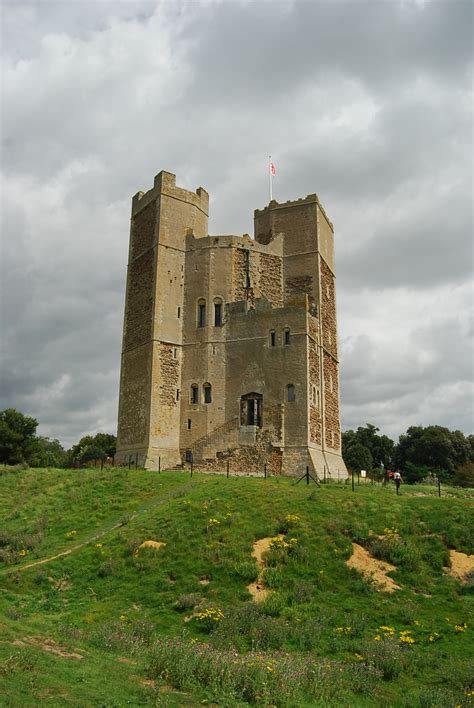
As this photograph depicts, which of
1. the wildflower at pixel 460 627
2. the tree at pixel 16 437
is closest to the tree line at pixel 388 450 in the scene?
the tree at pixel 16 437

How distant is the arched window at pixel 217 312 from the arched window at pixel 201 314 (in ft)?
2.39

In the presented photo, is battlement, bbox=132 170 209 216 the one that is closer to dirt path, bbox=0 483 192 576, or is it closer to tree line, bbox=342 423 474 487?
dirt path, bbox=0 483 192 576

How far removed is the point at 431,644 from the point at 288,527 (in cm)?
766

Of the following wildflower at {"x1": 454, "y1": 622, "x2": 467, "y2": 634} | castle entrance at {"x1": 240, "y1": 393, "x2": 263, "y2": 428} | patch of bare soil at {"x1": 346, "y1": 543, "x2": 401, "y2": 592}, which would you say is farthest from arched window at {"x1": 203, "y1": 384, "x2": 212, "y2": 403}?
wildflower at {"x1": 454, "y1": 622, "x2": 467, "y2": 634}

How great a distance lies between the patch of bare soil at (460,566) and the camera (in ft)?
59.4

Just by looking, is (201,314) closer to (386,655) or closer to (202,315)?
(202,315)

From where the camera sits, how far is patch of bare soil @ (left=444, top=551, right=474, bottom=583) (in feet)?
59.4

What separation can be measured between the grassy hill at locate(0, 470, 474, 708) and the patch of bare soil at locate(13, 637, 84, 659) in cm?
3

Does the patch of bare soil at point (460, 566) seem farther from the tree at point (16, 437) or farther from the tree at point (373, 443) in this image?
the tree at point (373, 443)

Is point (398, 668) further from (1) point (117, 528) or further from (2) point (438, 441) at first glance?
(2) point (438, 441)

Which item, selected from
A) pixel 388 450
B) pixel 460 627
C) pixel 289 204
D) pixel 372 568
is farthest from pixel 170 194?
pixel 388 450

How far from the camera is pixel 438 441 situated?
7088 cm

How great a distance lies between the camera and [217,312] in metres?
41.1

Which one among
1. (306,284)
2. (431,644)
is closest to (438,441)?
(306,284)
